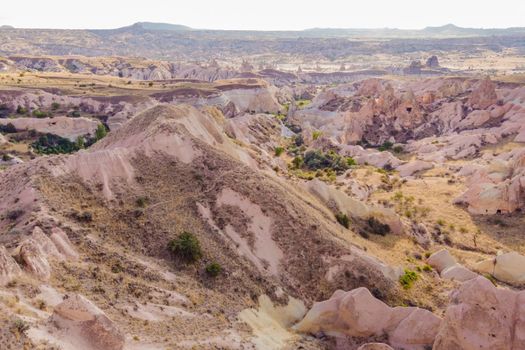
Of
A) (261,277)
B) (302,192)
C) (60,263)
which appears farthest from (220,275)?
(302,192)

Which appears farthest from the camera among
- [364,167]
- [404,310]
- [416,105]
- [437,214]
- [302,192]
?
[416,105]

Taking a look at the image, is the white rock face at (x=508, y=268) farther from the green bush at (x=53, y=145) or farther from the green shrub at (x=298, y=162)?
the green bush at (x=53, y=145)

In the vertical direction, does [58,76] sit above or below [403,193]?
above

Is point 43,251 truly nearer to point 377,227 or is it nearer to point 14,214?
point 14,214

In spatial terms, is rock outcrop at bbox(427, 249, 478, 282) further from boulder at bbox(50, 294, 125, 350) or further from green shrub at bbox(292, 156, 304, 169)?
green shrub at bbox(292, 156, 304, 169)

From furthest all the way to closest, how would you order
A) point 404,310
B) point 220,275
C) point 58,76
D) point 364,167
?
point 58,76 < point 364,167 < point 220,275 < point 404,310

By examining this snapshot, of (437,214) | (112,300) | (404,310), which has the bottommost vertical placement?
(437,214)

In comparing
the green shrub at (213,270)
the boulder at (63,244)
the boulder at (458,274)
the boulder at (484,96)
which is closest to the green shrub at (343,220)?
the boulder at (458,274)

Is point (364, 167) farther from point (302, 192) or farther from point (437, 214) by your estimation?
point (302, 192)

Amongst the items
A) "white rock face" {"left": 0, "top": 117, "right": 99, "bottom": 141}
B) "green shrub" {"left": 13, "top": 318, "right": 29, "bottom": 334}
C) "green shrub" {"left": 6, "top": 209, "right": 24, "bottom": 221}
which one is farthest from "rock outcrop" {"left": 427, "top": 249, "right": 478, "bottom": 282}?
"white rock face" {"left": 0, "top": 117, "right": 99, "bottom": 141}
